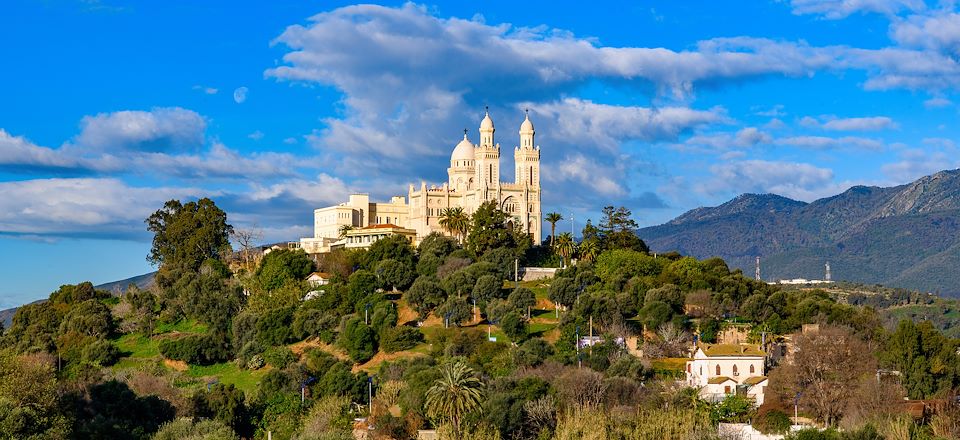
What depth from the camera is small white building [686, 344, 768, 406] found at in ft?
244

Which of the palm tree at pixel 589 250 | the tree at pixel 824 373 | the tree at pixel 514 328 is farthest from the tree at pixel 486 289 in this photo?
the tree at pixel 824 373

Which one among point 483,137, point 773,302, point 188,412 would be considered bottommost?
point 188,412

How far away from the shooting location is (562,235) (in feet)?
356

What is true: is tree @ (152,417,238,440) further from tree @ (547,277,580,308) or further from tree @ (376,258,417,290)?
tree @ (376,258,417,290)

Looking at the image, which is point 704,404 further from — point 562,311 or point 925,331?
point 562,311

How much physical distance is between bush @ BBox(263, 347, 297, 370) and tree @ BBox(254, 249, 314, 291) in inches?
573

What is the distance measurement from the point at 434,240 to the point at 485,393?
4102cm

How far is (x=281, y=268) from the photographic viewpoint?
352 feet

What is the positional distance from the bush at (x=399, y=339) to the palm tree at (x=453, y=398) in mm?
19717

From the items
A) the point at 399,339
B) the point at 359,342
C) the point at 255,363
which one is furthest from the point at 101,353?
the point at 399,339

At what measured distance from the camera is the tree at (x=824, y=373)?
227 ft

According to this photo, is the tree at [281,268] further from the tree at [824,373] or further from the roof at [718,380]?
the tree at [824,373]

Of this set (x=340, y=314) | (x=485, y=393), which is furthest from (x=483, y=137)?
(x=485, y=393)

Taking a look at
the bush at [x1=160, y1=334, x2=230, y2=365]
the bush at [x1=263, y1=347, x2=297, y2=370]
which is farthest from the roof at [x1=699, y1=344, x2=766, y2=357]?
the bush at [x1=160, y1=334, x2=230, y2=365]
